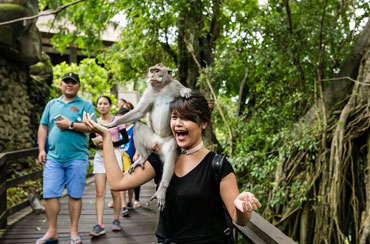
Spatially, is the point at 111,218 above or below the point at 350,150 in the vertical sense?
below

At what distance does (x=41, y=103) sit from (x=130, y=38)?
2.57 metres

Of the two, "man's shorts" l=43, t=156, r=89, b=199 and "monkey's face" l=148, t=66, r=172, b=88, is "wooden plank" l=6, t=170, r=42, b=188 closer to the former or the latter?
"man's shorts" l=43, t=156, r=89, b=199

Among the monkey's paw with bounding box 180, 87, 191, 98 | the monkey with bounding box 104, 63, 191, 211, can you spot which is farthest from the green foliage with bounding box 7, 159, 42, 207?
the monkey's paw with bounding box 180, 87, 191, 98

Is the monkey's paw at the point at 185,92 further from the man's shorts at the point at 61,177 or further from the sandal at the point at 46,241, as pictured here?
the sandal at the point at 46,241

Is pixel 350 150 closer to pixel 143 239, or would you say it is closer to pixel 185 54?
pixel 143 239

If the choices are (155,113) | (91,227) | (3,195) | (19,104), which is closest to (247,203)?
(155,113)

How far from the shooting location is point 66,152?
9.61 ft

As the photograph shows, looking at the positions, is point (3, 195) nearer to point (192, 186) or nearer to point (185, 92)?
point (185, 92)

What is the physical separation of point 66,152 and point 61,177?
232 millimetres

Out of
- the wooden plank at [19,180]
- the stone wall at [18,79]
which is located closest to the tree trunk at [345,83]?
the wooden plank at [19,180]

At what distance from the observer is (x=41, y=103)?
7.80 metres

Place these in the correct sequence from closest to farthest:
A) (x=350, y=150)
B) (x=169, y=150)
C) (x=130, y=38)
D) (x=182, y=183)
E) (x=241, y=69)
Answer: (x=182, y=183) < (x=169, y=150) < (x=350, y=150) < (x=241, y=69) < (x=130, y=38)

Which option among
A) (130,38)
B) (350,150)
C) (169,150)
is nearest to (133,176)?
(169,150)

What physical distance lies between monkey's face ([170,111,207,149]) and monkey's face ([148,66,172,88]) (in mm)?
448
